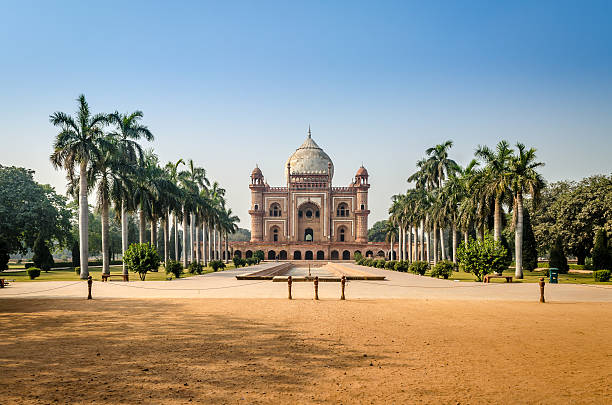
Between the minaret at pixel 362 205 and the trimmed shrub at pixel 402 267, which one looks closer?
the trimmed shrub at pixel 402 267

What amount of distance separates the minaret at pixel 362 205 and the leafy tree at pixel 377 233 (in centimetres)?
2276

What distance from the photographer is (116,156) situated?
28375 millimetres

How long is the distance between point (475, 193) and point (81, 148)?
23633mm

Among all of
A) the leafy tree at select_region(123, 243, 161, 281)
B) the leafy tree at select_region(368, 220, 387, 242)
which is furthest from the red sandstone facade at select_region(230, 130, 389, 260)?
the leafy tree at select_region(123, 243, 161, 281)

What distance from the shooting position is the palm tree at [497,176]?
94.2ft

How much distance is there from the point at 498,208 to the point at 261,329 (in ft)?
75.5

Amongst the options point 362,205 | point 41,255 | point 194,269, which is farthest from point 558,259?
point 362,205

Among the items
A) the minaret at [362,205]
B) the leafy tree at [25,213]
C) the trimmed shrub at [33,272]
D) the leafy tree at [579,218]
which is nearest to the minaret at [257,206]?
the minaret at [362,205]

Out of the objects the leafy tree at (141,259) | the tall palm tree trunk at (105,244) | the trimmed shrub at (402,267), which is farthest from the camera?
the trimmed shrub at (402,267)

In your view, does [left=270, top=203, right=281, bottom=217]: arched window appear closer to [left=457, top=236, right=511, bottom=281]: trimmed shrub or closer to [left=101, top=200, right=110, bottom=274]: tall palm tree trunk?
[left=101, top=200, right=110, bottom=274]: tall palm tree trunk

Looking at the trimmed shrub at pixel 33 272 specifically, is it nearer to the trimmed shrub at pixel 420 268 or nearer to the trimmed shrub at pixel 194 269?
the trimmed shrub at pixel 194 269

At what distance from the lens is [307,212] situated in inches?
3157

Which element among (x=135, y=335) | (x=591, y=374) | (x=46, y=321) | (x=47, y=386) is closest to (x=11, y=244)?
(x=46, y=321)

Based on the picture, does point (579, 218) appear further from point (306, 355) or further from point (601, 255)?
point (306, 355)
